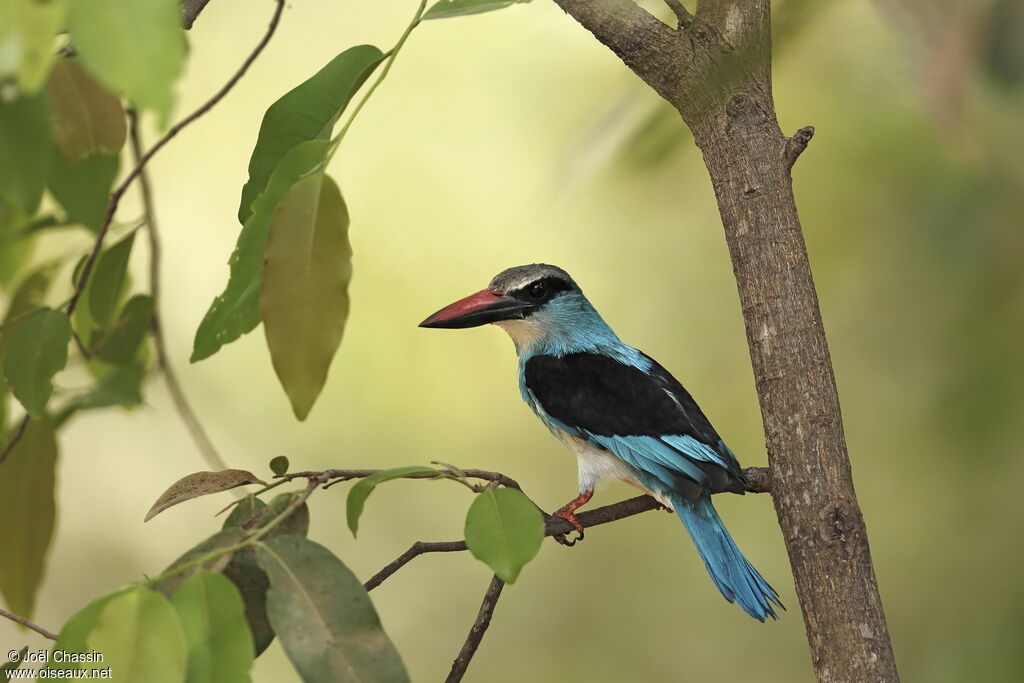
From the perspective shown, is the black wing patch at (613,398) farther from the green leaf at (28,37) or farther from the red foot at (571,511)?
the green leaf at (28,37)

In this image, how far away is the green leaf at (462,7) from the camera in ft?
4.11

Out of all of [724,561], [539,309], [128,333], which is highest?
[539,309]

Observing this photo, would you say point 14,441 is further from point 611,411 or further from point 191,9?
point 611,411

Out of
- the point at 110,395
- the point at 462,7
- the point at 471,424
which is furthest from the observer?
the point at 471,424

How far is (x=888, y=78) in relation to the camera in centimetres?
72

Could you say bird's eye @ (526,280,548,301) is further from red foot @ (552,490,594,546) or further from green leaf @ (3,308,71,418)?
green leaf @ (3,308,71,418)

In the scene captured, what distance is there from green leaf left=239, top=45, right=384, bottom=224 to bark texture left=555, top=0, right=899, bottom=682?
0.33 meters

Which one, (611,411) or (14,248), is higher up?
(14,248)

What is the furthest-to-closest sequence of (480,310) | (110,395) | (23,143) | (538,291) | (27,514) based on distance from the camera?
(538,291) → (480,310) → (110,395) → (27,514) → (23,143)

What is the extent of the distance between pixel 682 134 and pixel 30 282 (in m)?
1.56

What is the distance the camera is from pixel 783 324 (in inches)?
55.1

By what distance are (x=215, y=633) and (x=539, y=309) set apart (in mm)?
1549

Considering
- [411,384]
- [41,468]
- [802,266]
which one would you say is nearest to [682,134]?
[802,266]

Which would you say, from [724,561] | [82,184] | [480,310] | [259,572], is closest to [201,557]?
[259,572]
